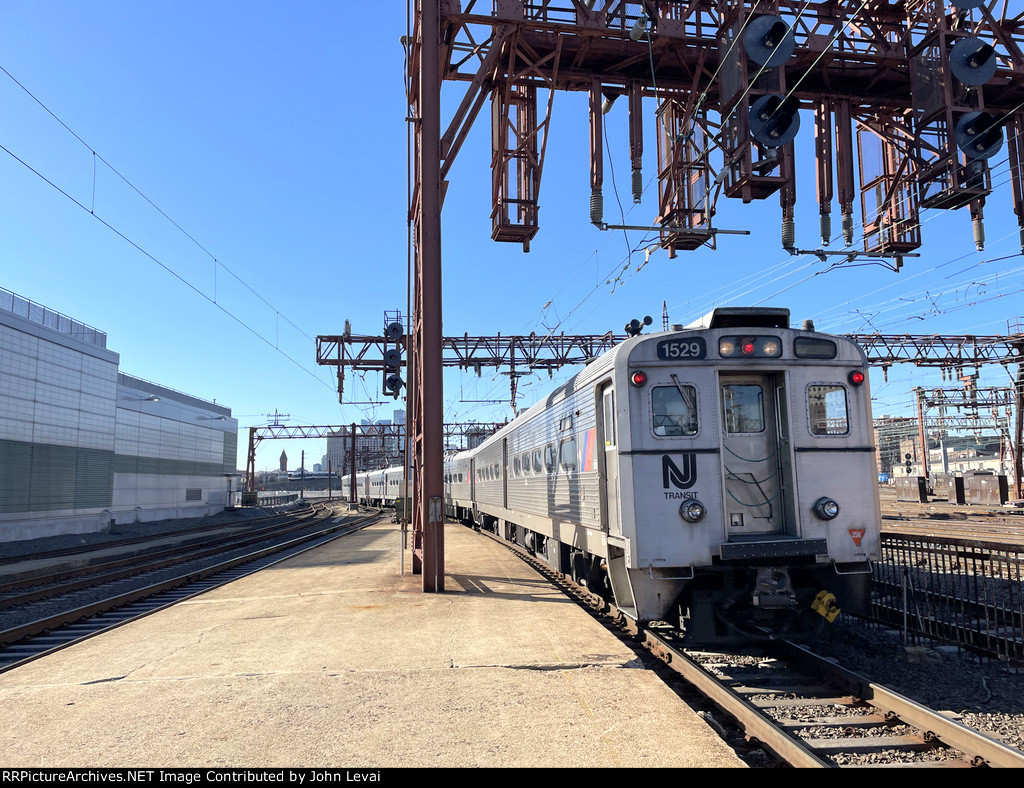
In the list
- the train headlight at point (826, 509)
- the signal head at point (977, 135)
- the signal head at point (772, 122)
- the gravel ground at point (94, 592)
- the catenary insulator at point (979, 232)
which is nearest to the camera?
the train headlight at point (826, 509)

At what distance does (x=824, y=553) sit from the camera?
6773 millimetres

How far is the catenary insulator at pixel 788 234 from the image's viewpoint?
1184 cm

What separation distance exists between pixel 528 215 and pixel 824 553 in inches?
287

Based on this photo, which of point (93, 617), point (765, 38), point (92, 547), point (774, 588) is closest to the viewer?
point (774, 588)

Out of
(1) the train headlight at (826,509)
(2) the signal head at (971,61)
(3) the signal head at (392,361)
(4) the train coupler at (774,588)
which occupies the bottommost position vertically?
(4) the train coupler at (774,588)

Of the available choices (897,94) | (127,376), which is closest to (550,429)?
(897,94)

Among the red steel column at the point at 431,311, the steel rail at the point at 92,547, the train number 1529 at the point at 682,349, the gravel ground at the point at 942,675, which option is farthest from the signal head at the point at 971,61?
the steel rail at the point at 92,547

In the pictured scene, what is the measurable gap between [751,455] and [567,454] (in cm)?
319

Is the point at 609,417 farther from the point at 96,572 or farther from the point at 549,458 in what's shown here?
the point at 96,572

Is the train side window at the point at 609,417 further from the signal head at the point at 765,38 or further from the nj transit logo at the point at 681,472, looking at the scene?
the signal head at the point at 765,38

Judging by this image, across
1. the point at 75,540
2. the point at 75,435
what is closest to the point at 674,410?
the point at 75,540

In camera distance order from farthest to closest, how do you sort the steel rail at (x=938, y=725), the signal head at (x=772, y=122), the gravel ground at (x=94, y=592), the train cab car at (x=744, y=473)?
1. the gravel ground at (x=94, y=592)
2. the signal head at (x=772, y=122)
3. the train cab car at (x=744, y=473)
4. the steel rail at (x=938, y=725)

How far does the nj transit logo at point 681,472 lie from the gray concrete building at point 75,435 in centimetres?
2641

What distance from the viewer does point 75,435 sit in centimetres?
3011
